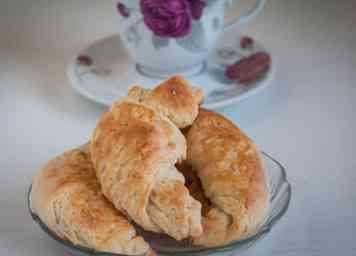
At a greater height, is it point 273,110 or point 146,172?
point 146,172

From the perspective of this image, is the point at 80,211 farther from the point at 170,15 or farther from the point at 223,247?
the point at 170,15

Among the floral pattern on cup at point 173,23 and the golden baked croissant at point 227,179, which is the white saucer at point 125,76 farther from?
the golden baked croissant at point 227,179

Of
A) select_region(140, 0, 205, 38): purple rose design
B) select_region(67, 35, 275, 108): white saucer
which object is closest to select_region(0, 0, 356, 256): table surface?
select_region(67, 35, 275, 108): white saucer

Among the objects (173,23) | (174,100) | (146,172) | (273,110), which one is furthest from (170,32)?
(146,172)

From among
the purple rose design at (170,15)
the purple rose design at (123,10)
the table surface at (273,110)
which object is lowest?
the table surface at (273,110)

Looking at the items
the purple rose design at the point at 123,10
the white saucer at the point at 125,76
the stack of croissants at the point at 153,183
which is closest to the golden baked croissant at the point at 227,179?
the stack of croissants at the point at 153,183

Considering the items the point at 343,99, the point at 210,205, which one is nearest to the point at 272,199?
Result: the point at 210,205

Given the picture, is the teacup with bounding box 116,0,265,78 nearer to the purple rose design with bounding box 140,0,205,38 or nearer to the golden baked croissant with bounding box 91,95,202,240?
the purple rose design with bounding box 140,0,205,38

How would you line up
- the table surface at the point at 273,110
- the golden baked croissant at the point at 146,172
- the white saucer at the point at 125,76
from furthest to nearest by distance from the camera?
the white saucer at the point at 125,76 < the table surface at the point at 273,110 < the golden baked croissant at the point at 146,172
